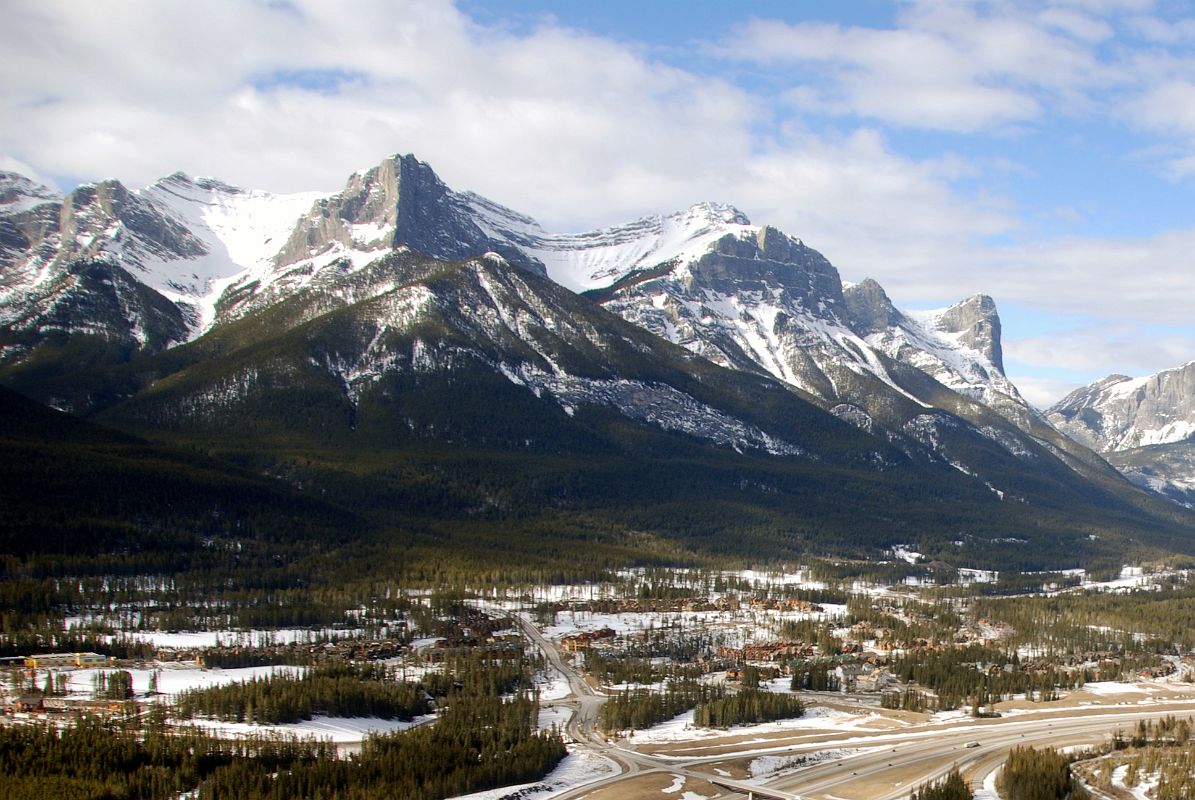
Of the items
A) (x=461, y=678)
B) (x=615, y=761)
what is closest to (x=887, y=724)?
(x=615, y=761)

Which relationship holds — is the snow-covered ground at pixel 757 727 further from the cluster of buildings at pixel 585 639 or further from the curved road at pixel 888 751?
the cluster of buildings at pixel 585 639

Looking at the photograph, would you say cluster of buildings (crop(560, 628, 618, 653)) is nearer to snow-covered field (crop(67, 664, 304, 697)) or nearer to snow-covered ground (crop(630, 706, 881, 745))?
snow-covered ground (crop(630, 706, 881, 745))

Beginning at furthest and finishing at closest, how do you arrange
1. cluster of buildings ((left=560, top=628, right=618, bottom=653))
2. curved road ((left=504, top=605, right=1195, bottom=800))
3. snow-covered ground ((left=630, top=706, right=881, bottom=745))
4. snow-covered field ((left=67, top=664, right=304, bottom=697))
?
cluster of buildings ((left=560, top=628, right=618, bottom=653)) → snow-covered field ((left=67, top=664, right=304, bottom=697)) → snow-covered ground ((left=630, top=706, right=881, bottom=745)) → curved road ((left=504, top=605, right=1195, bottom=800))

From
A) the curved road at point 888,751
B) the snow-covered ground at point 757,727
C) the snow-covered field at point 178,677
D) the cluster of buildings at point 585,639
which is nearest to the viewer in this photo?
the curved road at point 888,751

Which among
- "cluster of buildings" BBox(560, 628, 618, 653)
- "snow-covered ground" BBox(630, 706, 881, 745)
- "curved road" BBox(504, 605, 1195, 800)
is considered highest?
"cluster of buildings" BBox(560, 628, 618, 653)

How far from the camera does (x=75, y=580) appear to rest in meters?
193

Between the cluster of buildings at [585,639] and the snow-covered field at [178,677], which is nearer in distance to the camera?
the snow-covered field at [178,677]

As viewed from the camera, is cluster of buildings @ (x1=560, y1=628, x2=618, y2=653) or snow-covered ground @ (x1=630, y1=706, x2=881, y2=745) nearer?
snow-covered ground @ (x1=630, y1=706, x2=881, y2=745)

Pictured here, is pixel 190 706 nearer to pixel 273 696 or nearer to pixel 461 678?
pixel 273 696

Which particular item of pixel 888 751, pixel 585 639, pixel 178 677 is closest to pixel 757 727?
pixel 888 751

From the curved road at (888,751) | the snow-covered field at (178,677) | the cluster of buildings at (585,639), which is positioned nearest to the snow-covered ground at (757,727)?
the curved road at (888,751)

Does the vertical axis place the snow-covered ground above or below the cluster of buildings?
below

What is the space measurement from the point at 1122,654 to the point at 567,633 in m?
87.5

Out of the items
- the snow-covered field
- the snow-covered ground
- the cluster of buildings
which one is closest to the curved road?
the snow-covered ground
